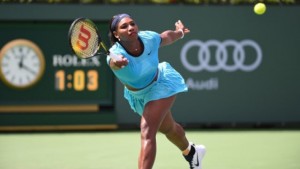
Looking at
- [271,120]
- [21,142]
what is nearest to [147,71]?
[21,142]

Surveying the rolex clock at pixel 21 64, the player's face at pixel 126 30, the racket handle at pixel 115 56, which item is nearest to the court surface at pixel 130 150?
the rolex clock at pixel 21 64

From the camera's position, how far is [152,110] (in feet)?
16.9

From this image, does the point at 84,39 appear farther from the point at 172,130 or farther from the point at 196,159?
the point at 196,159

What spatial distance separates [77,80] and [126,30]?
16.3ft

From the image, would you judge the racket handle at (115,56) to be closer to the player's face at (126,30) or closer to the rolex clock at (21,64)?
→ the player's face at (126,30)

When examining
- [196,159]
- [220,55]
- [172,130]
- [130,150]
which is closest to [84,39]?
[172,130]

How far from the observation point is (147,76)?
5.32m

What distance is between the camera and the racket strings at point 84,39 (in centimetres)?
511

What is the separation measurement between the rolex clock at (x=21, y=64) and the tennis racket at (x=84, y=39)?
4749 millimetres

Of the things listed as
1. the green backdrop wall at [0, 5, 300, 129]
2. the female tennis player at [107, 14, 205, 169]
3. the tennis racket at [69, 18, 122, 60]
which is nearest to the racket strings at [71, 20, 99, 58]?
the tennis racket at [69, 18, 122, 60]

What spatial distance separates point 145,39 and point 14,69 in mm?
4953

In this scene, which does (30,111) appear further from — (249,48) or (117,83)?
(249,48)

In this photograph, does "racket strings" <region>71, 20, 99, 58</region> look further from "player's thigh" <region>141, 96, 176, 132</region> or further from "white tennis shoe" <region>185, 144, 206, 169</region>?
"white tennis shoe" <region>185, 144, 206, 169</region>

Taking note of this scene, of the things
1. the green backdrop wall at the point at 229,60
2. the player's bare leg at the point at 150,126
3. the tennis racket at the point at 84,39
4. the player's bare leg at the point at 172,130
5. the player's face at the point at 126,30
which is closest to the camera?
the player's bare leg at the point at 150,126
